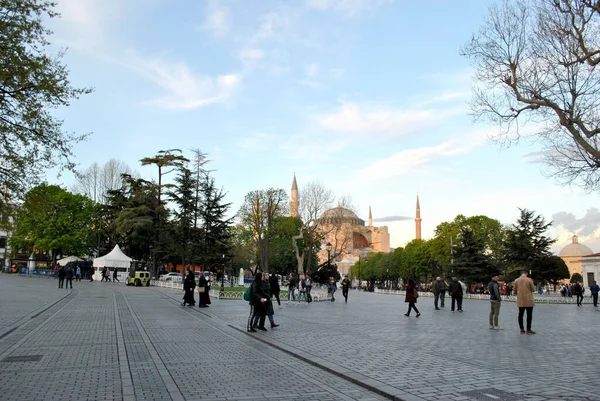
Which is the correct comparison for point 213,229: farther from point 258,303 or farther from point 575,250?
point 575,250


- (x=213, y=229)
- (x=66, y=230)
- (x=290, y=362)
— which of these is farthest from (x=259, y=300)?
(x=66, y=230)

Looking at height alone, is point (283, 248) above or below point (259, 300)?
above

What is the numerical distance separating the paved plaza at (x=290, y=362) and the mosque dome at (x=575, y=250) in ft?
350

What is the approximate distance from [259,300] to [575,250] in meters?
113

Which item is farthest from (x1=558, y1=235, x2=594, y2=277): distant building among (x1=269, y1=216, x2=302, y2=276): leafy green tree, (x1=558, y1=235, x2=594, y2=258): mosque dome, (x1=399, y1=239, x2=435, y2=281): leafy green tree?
(x1=269, y1=216, x2=302, y2=276): leafy green tree

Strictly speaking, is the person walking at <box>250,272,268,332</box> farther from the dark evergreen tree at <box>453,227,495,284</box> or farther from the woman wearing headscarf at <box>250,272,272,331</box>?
the dark evergreen tree at <box>453,227,495,284</box>

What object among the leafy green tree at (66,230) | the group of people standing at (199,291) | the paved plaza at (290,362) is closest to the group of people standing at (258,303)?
the paved plaza at (290,362)

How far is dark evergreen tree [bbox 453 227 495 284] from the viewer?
4981 cm

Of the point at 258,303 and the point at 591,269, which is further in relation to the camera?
the point at 591,269

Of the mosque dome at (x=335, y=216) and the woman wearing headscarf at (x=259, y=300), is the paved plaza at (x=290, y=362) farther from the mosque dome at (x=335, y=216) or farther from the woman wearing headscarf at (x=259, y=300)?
the mosque dome at (x=335, y=216)

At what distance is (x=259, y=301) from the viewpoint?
13.9 metres

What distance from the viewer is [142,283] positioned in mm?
47562

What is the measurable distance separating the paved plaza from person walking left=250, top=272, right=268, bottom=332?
36 centimetres

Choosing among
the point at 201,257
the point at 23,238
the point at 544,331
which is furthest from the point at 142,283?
the point at 544,331
